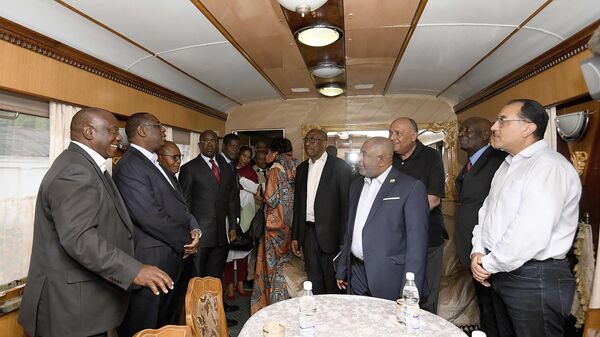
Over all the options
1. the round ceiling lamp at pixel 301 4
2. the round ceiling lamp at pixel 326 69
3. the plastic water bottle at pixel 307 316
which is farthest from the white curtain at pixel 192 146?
the plastic water bottle at pixel 307 316

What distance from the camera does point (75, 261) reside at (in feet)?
5.60

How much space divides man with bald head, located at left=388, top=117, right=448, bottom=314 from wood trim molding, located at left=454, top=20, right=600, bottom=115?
3.68ft

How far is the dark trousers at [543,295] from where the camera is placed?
173cm

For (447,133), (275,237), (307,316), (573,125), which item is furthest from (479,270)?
(447,133)

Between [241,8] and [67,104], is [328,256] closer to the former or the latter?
[241,8]

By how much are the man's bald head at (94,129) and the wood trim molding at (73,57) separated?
2.36 feet

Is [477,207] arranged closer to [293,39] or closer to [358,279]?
[358,279]

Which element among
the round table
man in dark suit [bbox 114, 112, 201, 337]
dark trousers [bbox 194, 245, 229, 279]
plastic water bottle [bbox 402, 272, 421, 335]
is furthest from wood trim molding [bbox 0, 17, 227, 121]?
plastic water bottle [bbox 402, 272, 421, 335]

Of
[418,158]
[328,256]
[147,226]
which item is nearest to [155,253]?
[147,226]

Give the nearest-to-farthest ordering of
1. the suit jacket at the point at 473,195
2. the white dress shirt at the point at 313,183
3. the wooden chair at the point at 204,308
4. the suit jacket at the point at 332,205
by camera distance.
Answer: the wooden chair at the point at 204,308 < the suit jacket at the point at 473,195 < the suit jacket at the point at 332,205 < the white dress shirt at the point at 313,183

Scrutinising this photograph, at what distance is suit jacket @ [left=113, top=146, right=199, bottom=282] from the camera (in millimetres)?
2291

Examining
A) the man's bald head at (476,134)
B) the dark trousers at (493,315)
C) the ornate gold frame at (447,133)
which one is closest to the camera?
the dark trousers at (493,315)

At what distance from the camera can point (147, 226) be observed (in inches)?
90.6

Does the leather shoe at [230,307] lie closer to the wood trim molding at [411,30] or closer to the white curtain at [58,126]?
the white curtain at [58,126]
